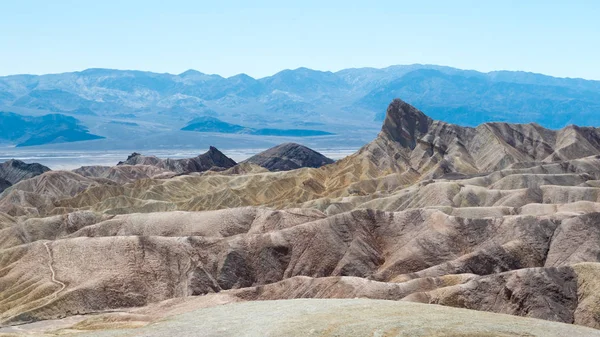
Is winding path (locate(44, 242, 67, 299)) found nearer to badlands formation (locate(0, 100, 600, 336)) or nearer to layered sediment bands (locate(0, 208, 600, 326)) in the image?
badlands formation (locate(0, 100, 600, 336))

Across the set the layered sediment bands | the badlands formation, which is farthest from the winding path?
the layered sediment bands

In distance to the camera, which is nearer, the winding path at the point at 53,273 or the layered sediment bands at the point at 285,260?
the layered sediment bands at the point at 285,260

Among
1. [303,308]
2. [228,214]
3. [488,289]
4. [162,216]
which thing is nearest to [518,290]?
[488,289]

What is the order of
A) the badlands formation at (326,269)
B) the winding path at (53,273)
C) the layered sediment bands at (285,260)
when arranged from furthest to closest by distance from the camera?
the winding path at (53,273) < the layered sediment bands at (285,260) < the badlands formation at (326,269)

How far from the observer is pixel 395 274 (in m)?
101

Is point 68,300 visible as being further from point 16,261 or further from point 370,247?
point 370,247

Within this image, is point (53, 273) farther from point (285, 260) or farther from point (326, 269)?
point (326, 269)

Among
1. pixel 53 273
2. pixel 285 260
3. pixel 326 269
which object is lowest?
pixel 326 269

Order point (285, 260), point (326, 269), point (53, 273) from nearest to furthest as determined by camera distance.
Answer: point (53, 273) < point (326, 269) < point (285, 260)

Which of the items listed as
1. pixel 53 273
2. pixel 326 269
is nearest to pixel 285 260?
pixel 326 269

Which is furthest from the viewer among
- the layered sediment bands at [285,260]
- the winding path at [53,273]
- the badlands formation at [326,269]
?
the winding path at [53,273]

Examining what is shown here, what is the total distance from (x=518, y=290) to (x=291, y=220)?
162 feet

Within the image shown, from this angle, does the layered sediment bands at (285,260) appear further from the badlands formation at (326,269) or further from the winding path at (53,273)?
the winding path at (53,273)

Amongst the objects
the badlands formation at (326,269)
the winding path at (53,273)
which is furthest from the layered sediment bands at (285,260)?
the winding path at (53,273)
